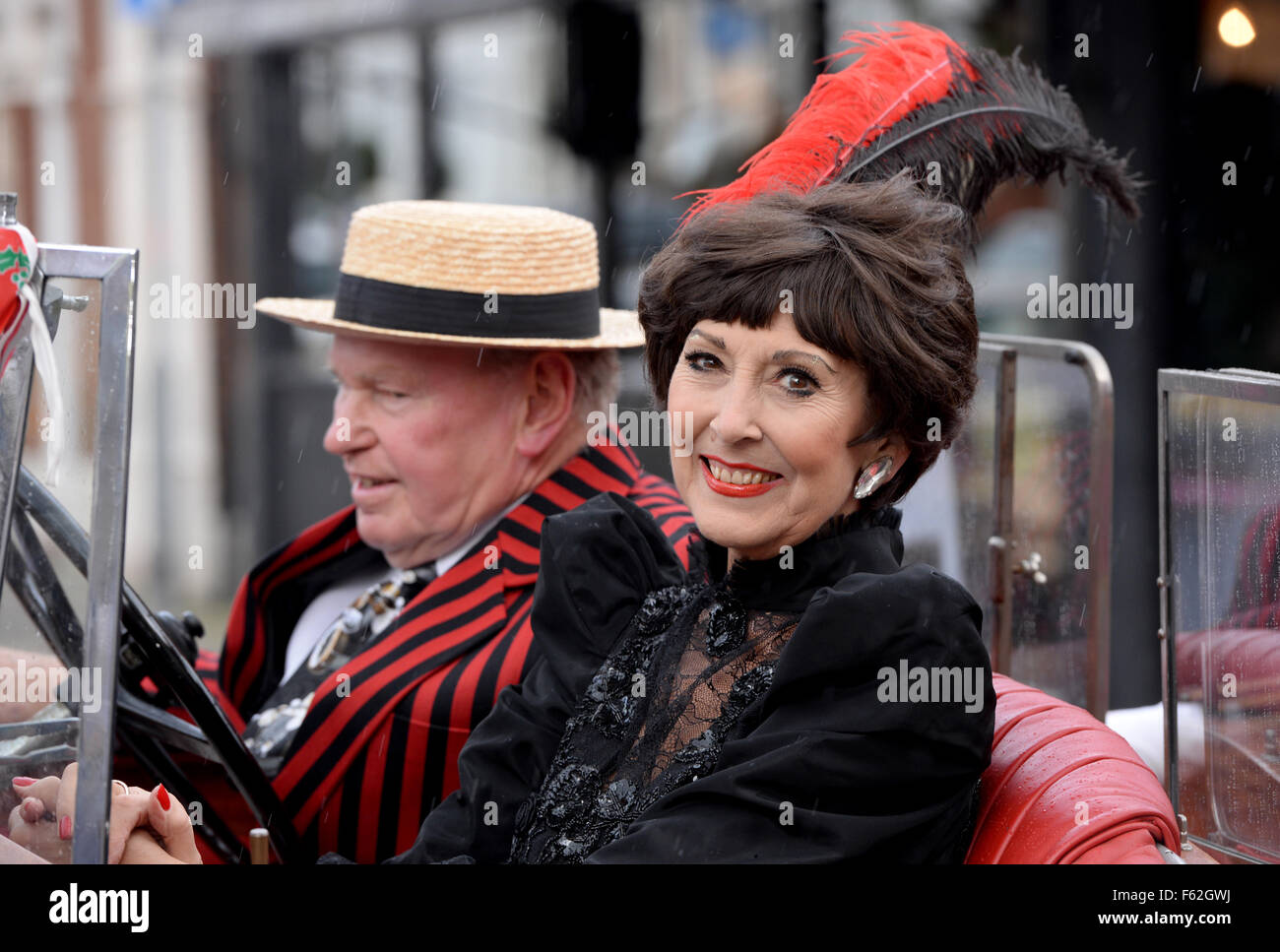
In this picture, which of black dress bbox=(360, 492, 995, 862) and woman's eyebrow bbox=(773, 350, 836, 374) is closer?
black dress bbox=(360, 492, 995, 862)

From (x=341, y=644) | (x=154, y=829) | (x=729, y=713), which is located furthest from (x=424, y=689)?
(x=729, y=713)

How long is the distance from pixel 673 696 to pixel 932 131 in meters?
1.08

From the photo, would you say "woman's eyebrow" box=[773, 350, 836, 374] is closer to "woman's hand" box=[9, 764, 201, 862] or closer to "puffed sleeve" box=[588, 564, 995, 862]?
"puffed sleeve" box=[588, 564, 995, 862]

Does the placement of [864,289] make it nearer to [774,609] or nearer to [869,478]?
[869,478]

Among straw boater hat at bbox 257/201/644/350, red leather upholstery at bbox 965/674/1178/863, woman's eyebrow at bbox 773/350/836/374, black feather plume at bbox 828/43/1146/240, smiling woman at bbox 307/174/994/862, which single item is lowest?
red leather upholstery at bbox 965/674/1178/863

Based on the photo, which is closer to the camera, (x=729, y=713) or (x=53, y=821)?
(x=53, y=821)

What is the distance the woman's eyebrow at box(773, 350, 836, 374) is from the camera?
6.07 feet

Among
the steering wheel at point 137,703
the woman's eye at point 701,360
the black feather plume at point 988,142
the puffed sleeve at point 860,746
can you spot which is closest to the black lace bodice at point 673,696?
Answer: the puffed sleeve at point 860,746

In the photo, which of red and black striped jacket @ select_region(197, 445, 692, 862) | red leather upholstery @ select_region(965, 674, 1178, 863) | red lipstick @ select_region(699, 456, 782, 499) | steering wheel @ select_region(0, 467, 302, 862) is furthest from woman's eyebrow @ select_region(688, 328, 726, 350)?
steering wheel @ select_region(0, 467, 302, 862)

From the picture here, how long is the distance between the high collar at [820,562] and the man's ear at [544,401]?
911 millimetres

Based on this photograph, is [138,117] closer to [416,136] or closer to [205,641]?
[416,136]

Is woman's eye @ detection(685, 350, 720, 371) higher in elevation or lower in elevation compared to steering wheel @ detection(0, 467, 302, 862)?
higher

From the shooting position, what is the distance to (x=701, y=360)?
6.46ft
